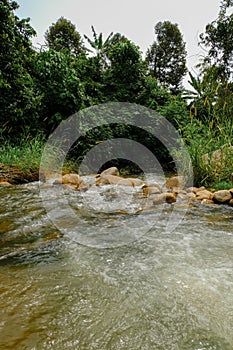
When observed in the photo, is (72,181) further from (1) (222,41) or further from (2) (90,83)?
(1) (222,41)

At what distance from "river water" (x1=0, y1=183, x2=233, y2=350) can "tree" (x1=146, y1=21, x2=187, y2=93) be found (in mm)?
14472

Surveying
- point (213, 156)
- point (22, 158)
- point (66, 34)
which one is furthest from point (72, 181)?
point (66, 34)

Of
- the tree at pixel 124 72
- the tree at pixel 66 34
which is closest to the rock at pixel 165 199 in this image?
the tree at pixel 124 72

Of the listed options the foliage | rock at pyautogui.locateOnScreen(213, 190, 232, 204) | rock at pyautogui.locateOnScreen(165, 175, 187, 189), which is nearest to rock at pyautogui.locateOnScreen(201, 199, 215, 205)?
rock at pyautogui.locateOnScreen(213, 190, 232, 204)

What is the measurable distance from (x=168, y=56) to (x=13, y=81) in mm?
11848

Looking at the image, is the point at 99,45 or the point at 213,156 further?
the point at 99,45

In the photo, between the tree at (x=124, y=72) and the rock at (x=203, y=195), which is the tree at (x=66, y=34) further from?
the rock at (x=203, y=195)

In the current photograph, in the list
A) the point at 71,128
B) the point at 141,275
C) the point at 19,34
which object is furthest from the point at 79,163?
the point at 141,275

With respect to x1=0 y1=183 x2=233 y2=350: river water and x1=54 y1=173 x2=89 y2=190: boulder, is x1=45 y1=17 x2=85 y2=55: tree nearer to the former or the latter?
x1=54 y1=173 x2=89 y2=190: boulder

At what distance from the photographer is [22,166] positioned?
4512mm

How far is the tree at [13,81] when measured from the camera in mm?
5664

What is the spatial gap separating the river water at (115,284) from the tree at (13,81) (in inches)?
162

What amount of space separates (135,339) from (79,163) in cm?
564

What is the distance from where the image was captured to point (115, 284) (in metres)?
1.21
